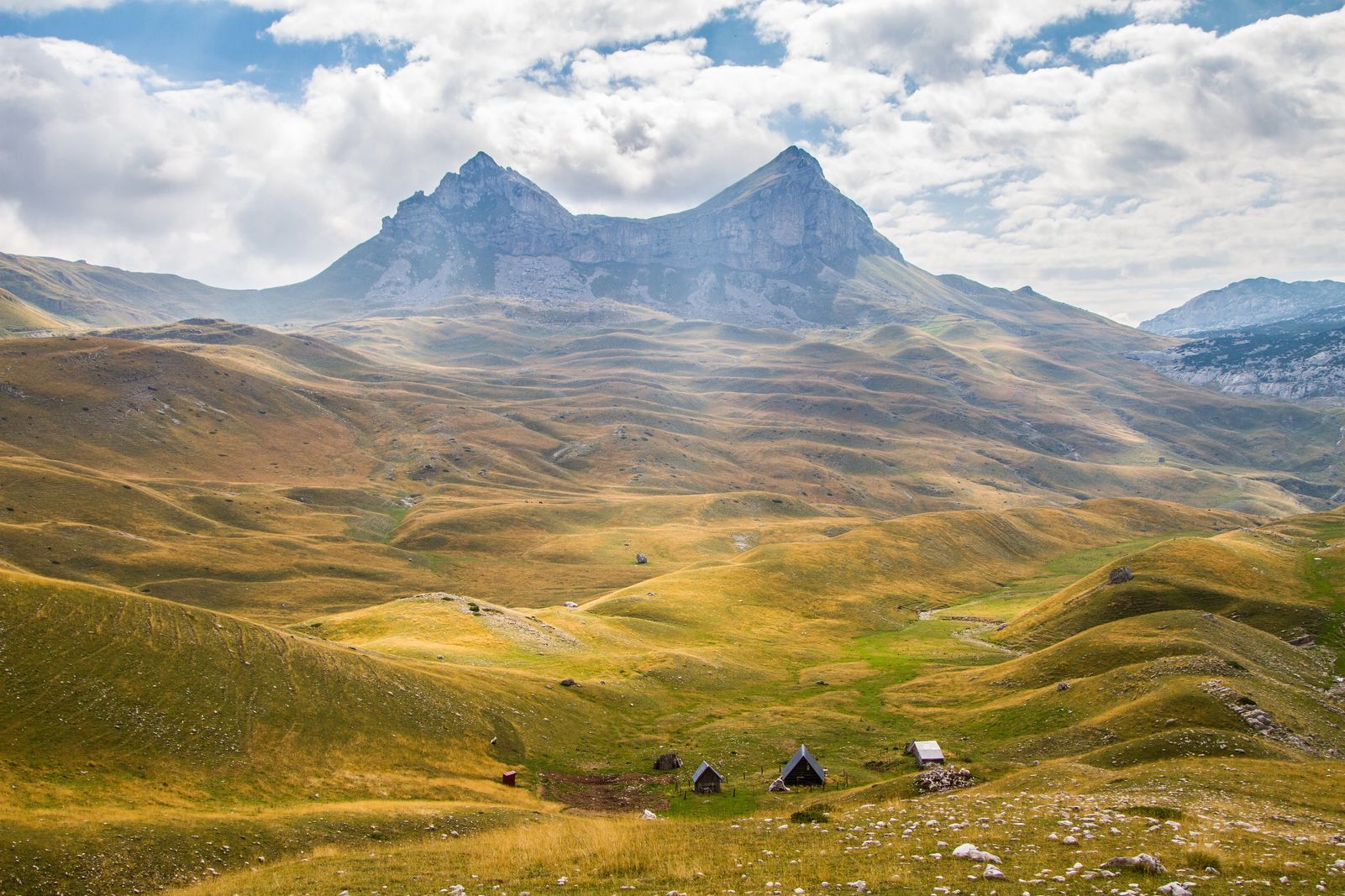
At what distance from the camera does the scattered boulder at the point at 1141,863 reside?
21562 mm

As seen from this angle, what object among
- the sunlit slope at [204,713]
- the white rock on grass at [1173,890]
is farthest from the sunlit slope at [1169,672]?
the sunlit slope at [204,713]

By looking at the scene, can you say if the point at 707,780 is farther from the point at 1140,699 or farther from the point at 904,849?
the point at 1140,699

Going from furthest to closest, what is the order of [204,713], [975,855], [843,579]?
[843,579] → [204,713] → [975,855]

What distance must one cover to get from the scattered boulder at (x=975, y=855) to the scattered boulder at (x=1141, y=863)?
3.20m

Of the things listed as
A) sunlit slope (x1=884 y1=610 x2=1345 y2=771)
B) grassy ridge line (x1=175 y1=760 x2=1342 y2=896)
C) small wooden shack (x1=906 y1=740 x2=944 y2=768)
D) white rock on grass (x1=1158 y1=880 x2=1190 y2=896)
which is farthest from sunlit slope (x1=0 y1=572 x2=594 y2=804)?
sunlit slope (x1=884 y1=610 x2=1345 y2=771)

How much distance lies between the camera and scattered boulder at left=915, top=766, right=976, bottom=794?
46.4 m

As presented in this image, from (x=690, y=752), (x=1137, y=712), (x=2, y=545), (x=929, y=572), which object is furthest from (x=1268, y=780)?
(x=2, y=545)

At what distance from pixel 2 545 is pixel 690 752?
164 m

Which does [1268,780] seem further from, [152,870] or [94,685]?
[94,685]

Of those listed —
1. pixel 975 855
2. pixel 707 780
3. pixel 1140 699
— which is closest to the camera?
pixel 975 855

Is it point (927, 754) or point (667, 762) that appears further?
point (667, 762)

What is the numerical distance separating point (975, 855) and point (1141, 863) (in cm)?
487

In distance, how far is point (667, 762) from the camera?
63.2m

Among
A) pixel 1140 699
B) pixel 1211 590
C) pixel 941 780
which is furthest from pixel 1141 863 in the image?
pixel 1211 590
